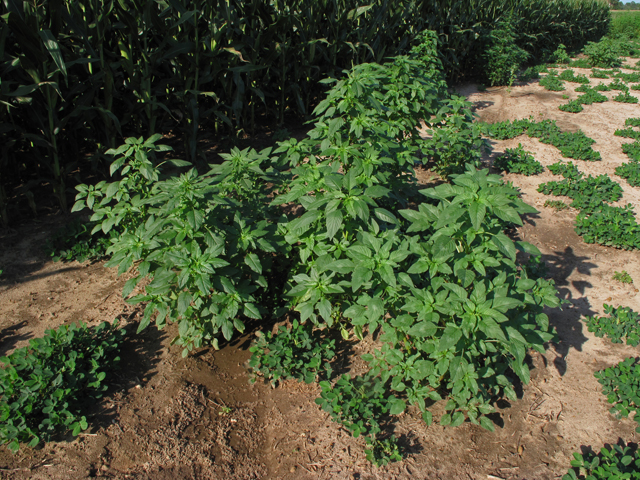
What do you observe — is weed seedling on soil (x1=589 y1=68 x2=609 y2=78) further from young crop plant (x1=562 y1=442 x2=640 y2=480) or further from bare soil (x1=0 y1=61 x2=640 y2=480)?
young crop plant (x1=562 y1=442 x2=640 y2=480)

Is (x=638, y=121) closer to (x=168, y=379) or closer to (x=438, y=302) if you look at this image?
(x=438, y=302)

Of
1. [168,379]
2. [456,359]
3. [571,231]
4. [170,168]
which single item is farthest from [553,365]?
[170,168]

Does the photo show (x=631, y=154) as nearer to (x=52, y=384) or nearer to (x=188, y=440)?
(x=188, y=440)

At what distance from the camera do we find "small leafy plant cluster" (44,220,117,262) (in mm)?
4168

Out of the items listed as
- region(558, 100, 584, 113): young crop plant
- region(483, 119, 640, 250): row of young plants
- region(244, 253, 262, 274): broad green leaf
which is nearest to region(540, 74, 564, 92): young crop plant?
region(558, 100, 584, 113): young crop plant

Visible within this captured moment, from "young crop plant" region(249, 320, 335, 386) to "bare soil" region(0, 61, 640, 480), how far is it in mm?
122

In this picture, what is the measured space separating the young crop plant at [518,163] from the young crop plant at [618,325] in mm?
3022

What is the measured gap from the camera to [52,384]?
269 cm

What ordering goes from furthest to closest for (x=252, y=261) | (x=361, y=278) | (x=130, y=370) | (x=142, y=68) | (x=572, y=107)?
(x=572, y=107)
(x=142, y=68)
(x=130, y=370)
(x=252, y=261)
(x=361, y=278)

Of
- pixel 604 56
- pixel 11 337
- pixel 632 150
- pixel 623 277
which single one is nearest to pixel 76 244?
pixel 11 337

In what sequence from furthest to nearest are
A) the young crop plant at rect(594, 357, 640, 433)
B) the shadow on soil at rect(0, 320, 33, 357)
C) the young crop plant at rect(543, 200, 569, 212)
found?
the young crop plant at rect(543, 200, 569, 212)
the shadow on soil at rect(0, 320, 33, 357)
the young crop plant at rect(594, 357, 640, 433)

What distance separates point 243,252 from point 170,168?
330cm

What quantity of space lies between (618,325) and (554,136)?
476 cm

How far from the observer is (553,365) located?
3.26 meters
